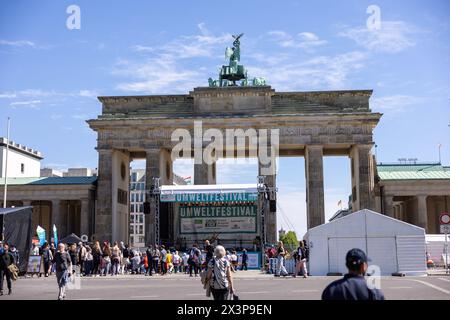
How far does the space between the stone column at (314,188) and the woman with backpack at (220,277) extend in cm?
4564

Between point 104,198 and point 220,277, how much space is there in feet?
162

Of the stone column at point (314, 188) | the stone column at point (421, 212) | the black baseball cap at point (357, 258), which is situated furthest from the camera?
the stone column at point (421, 212)

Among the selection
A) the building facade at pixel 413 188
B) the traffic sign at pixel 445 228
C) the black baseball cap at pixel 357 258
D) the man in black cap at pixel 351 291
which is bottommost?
the man in black cap at pixel 351 291

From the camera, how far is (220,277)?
12.3 meters

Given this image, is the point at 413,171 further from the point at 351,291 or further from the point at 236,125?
the point at 351,291

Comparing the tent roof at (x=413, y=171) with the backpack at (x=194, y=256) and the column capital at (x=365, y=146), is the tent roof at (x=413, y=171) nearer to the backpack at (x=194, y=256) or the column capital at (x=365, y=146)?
the column capital at (x=365, y=146)

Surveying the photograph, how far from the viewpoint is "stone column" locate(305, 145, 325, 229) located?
189 feet

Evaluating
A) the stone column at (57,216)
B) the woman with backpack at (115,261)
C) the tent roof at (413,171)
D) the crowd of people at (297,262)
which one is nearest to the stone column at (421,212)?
the tent roof at (413,171)

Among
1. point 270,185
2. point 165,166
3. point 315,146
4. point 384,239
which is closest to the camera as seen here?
point 384,239

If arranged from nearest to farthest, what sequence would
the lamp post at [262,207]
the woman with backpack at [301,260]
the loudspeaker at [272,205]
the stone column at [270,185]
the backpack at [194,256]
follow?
the woman with backpack at [301,260] < the backpack at [194,256] < the lamp post at [262,207] < the loudspeaker at [272,205] < the stone column at [270,185]

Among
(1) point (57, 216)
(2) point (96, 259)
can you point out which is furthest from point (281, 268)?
(1) point (57, 216)

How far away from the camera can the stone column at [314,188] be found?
5753 cm
